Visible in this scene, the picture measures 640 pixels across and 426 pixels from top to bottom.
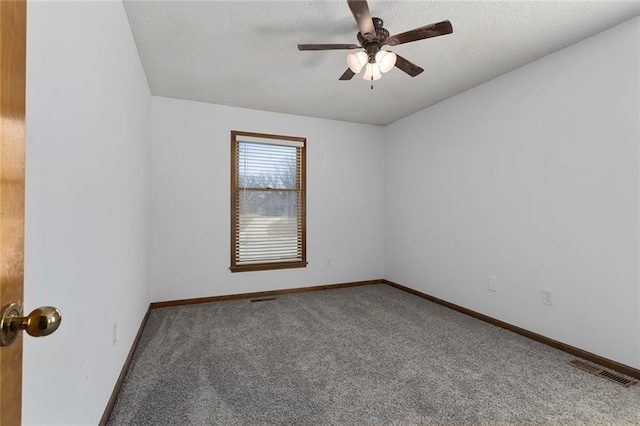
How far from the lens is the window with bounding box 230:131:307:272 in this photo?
4277 mm

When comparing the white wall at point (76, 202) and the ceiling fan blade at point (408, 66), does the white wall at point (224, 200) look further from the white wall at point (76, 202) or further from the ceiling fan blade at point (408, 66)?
the ceiling fan blade at point (408, 66)

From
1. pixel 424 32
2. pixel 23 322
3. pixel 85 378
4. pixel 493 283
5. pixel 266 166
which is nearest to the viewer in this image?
pixel 23 322

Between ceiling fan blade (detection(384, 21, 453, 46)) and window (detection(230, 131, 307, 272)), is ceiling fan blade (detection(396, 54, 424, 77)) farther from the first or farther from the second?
window (detection(230, 131, 307, 272))

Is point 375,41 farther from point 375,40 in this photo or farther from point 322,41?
point 322,41

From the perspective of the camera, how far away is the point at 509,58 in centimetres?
289

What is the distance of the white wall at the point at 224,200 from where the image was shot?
3.89 meters

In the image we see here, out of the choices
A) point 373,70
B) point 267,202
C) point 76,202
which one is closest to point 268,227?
point 267,202

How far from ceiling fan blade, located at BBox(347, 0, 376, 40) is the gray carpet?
7.59 ft

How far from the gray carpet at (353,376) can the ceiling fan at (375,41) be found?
2211 millimetres

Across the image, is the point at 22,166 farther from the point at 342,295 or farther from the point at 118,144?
the point at 342,295

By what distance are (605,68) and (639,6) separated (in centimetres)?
41

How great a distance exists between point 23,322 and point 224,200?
3.70 m

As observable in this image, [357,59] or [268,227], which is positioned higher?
[357,59]

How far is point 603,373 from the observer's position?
231 cm
